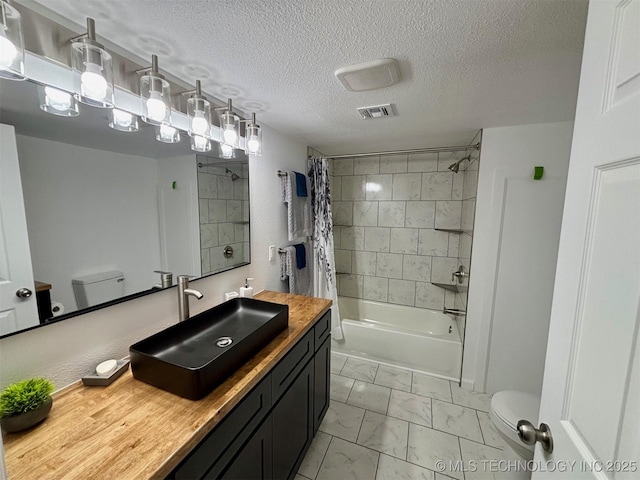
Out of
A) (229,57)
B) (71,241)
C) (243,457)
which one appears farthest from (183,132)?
(243,457)

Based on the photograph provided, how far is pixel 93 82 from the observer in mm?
922

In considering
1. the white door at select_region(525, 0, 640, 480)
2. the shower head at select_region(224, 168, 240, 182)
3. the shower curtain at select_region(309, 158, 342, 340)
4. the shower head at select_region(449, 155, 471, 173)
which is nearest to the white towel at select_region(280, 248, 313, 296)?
the shower curtain at select_region(309, 158, 342, 340)

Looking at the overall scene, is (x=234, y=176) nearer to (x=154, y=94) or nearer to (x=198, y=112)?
(x=198, y=112)

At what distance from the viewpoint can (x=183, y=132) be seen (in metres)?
1.43

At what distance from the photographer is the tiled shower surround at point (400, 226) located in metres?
2.90

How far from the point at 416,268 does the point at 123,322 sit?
2.80 m

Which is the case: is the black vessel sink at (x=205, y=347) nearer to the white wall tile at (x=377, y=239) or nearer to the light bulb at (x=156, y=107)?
the light bulb at (x=156, y=107)

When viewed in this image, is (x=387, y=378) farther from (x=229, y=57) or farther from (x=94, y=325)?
(x=229, y=57)

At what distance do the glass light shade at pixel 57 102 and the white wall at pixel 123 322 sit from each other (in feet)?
2.55

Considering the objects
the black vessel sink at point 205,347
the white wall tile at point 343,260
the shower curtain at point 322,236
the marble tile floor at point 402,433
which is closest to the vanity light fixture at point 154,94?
the black vessel sink at point 205,347

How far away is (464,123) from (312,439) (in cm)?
250

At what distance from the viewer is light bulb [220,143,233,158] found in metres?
1.61

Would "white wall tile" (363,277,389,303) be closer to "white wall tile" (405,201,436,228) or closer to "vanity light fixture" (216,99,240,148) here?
"white wall tile" (405,201,436,228)

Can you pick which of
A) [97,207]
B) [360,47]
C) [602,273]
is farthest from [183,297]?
[602,273]
